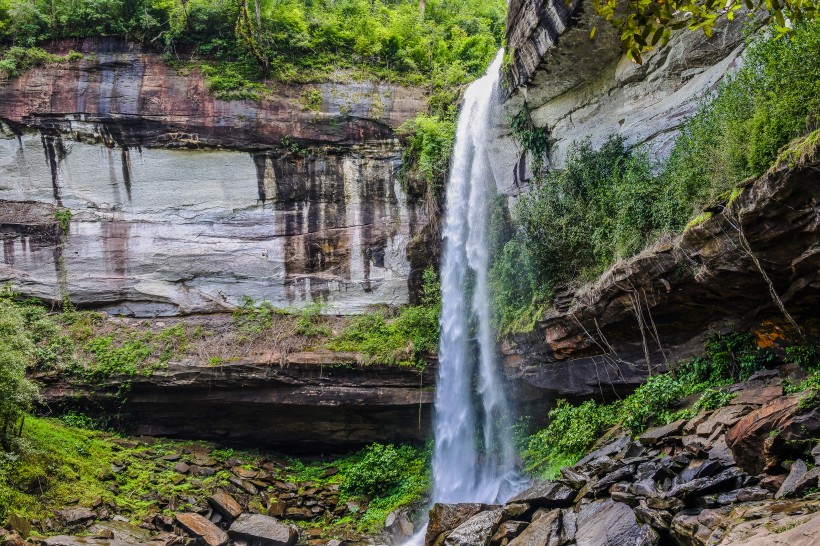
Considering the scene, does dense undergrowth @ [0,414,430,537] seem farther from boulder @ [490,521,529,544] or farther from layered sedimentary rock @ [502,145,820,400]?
boulder @ [490,521,529,544]

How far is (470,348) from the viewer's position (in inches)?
523

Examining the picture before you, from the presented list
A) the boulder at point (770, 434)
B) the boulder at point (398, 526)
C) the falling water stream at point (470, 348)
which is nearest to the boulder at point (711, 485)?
the boulder at point (770, 434)

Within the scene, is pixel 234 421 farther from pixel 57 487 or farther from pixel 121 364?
pixel 57 487

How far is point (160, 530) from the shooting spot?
9.76 metres

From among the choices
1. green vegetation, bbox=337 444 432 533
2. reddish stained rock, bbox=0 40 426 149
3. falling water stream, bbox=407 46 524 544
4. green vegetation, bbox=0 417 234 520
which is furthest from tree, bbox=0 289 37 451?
reddish stained rock, bbox=0 40 426 149

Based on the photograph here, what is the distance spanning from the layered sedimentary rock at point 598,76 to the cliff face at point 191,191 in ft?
16.9

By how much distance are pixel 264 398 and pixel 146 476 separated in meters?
2.95

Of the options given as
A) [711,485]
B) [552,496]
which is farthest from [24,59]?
[711,485]

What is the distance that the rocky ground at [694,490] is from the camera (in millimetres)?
4516

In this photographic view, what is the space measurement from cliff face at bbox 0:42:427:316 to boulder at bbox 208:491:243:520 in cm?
622

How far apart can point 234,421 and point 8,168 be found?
997 centimetres

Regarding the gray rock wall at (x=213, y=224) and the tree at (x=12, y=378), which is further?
the gray rock wall at (x=213, y=224)

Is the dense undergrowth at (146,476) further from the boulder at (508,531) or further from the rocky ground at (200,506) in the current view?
the boulder at (508,531)

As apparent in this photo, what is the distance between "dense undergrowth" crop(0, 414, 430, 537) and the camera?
945 centimetres
